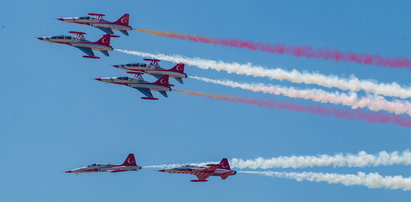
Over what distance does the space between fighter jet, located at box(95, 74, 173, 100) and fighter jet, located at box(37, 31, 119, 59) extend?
284cm

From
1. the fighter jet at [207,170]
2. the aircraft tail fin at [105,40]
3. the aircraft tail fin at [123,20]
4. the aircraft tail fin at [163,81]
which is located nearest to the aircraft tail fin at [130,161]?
the fighter jet at [207,170]

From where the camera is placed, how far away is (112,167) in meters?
100

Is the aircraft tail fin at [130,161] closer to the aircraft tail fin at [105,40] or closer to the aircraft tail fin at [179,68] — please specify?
the aircraft tail fin at [179,68]

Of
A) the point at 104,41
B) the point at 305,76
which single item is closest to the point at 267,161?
the point at 305,76

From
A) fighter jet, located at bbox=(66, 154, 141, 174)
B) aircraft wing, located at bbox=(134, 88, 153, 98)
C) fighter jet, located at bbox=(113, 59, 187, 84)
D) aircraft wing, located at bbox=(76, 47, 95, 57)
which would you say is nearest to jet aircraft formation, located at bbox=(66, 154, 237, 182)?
fighter jet, located at bbox=(66, 154, 141, 174)

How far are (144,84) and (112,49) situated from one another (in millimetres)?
5268

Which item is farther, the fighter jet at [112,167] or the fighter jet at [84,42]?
the fighter jet at [84,42]

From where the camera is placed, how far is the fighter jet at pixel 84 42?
10256 centimetres

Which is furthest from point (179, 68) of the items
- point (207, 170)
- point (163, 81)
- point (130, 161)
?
point (207, 170)

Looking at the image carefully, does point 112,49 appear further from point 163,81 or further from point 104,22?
point 163,81

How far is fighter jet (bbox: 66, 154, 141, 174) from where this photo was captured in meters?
98.1

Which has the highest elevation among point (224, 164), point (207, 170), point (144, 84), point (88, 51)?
point (88, 51)

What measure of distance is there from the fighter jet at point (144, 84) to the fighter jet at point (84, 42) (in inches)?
112

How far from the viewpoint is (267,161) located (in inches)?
3524
